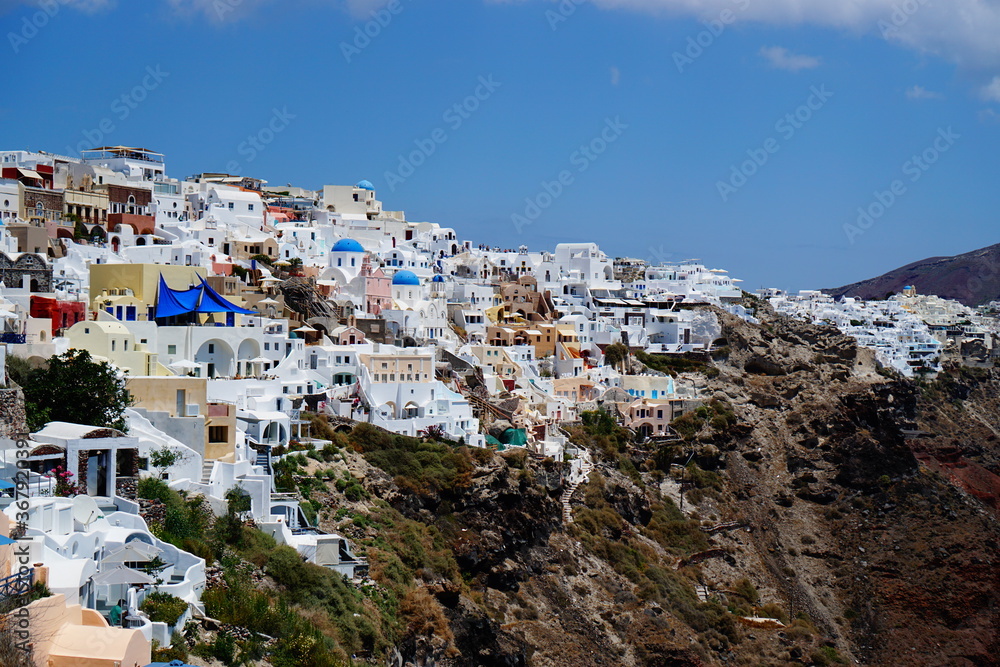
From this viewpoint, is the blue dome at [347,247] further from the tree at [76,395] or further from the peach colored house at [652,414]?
the tree at [76,395]

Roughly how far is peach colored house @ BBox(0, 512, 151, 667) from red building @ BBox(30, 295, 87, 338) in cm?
2247

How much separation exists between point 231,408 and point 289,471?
3.46m

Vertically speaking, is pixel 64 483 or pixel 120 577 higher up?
pixel 64 483

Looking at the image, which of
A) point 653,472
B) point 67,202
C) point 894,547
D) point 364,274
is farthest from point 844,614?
point 67,202

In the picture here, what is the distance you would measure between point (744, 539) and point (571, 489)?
11.4 m

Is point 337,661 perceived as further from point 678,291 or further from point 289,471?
point 678,291

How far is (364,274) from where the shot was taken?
6181 centimetres

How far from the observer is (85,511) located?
24000mm

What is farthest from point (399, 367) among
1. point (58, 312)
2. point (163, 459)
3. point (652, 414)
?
point (163, 459)

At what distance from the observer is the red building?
133 feet

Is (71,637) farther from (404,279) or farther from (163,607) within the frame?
(404,279)

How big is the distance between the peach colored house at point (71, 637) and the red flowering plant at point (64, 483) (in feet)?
15.5

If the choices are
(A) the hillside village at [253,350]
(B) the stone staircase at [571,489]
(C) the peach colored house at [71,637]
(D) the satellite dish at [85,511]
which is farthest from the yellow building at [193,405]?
(B) the stone staircase at [571,489]

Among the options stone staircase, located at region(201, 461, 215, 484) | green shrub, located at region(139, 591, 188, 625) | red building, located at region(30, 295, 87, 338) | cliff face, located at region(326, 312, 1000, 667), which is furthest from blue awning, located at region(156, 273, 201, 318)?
green shrub, located at region(139, 591, 188, 625)
